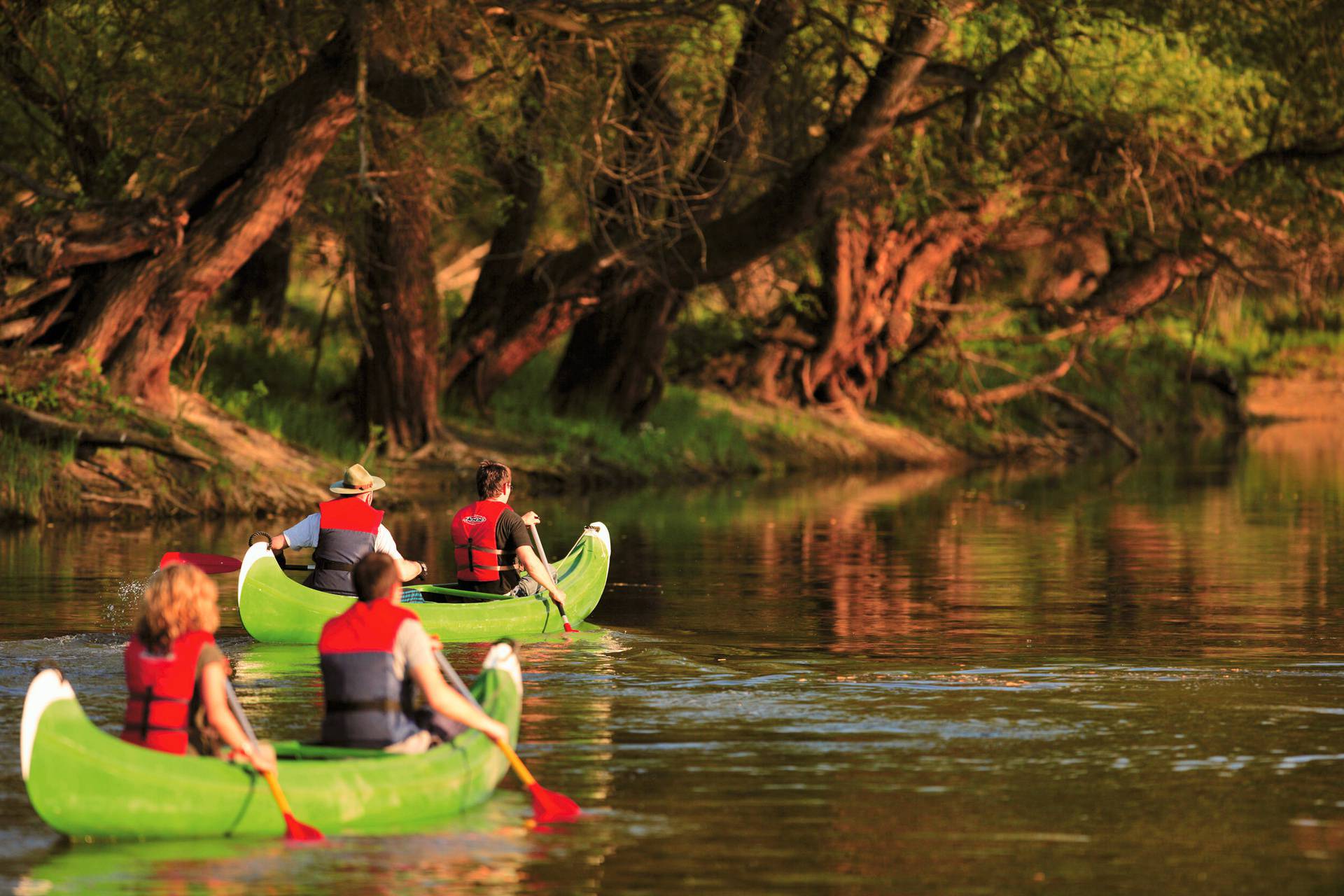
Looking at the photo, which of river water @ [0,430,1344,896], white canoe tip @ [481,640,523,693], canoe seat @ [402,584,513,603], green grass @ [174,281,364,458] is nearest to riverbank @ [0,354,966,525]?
green grass @ [174,281,364,458]

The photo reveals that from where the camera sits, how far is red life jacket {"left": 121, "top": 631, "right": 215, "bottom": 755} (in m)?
7.87

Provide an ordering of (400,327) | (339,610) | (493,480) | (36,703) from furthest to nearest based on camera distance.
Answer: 1. (400,327)
2. (493,480)
3. (339,610)
4. (36,703)

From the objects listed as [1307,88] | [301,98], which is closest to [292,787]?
[301,98]

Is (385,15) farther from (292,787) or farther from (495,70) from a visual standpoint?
(292,787)

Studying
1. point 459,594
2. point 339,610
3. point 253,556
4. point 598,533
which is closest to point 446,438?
point 598,533

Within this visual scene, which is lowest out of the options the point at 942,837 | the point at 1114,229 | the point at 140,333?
the point at 942,837

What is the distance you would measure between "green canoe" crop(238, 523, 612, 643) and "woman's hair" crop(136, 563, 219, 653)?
4496 millimetres

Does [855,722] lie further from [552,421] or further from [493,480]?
[552,421]

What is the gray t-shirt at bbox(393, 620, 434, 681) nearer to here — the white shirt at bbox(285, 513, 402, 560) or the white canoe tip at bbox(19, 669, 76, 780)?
the white canoe tip at bbox(19, 669, 76, 780)

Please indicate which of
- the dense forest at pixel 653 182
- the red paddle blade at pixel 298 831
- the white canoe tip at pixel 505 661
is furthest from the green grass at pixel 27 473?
the red paddle blade at pixel 298 831

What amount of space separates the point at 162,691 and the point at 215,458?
1622 cm

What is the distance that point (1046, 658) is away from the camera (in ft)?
41.7

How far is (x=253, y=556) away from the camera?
12977mm

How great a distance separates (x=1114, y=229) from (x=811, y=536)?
1234 centimetres
